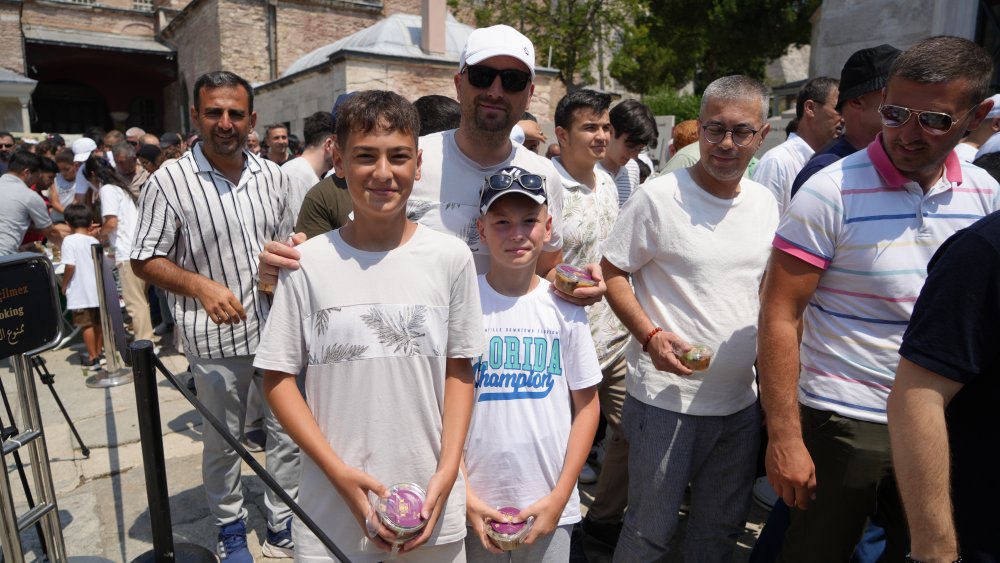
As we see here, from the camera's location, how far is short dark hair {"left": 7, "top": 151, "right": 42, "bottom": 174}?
640cm

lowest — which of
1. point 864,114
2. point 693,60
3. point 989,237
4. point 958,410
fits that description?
point 958,410

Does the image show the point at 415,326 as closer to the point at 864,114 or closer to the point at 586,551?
the point at 586,551

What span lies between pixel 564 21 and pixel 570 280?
876 inches

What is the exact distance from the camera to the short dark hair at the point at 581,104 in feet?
11.5

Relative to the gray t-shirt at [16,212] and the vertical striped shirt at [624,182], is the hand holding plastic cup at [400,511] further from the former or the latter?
the gray t-shirt at [16,212]

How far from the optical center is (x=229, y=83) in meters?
3.00

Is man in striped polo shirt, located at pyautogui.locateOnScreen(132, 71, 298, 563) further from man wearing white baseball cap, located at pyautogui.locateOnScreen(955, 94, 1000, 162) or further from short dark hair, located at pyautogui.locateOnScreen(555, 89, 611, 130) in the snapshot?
man wearing white baseball cap, located at pyautogui.locateOnScreen(955, 94, 1000, 162)

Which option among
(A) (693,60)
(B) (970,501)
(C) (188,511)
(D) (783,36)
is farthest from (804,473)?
(A) (693,60)

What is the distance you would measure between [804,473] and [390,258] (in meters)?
1.55

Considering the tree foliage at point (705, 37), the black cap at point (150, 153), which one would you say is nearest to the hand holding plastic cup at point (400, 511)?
the black cap at point (150, 153)

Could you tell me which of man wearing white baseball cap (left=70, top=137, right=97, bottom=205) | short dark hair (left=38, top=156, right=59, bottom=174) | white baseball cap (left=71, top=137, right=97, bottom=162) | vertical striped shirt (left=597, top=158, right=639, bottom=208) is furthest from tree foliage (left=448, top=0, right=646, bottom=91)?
vertical striped shirt (left=597, top=158, right=639, bottom=208)

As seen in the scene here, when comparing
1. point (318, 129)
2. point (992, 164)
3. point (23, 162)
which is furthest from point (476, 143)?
point (23, 162)

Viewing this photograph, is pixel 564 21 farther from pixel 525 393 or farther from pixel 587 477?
pixel 525 393

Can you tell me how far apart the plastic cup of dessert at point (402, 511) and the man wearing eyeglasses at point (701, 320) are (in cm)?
103
